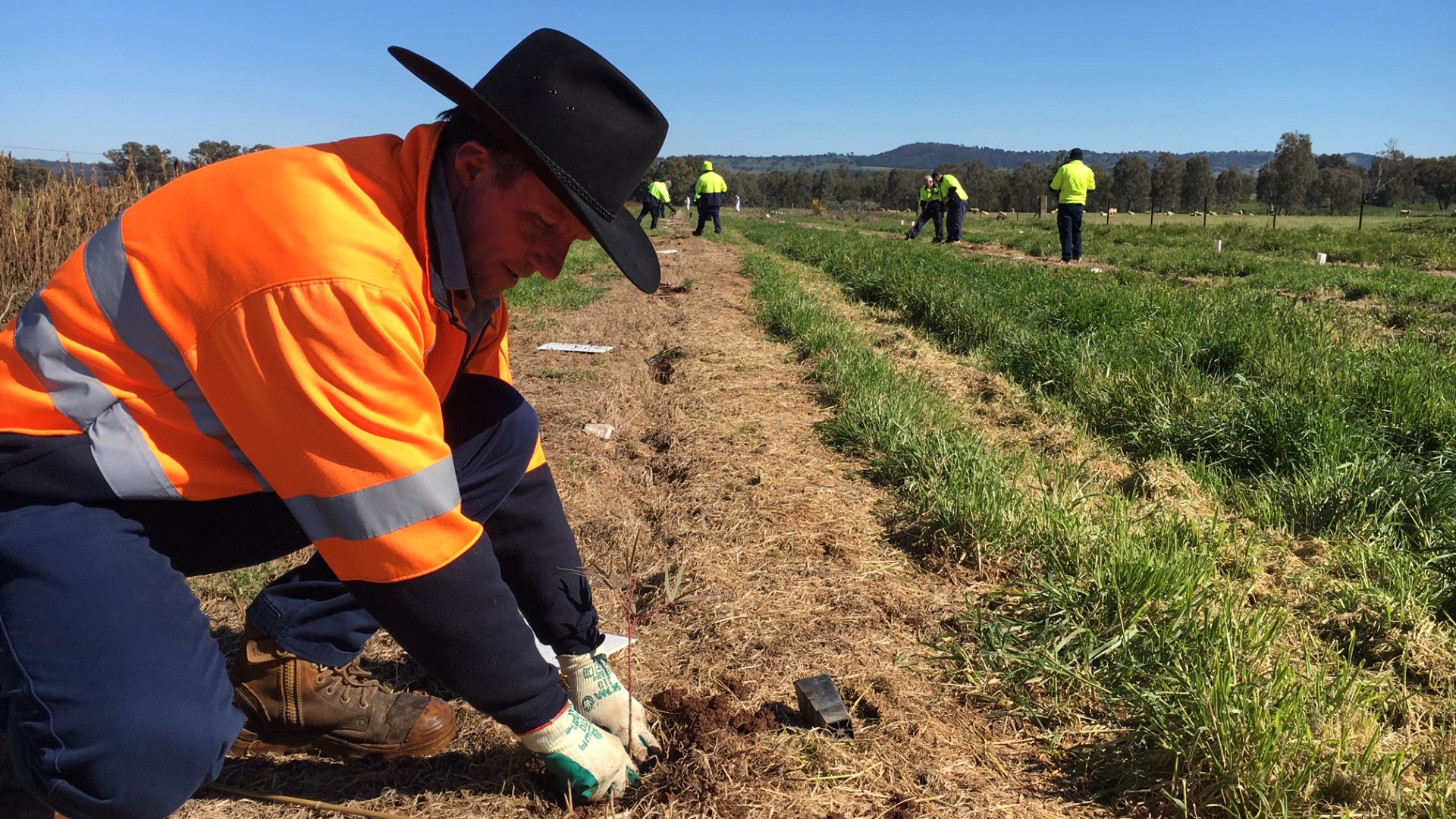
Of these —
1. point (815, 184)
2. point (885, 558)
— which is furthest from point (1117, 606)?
point (815, 184)

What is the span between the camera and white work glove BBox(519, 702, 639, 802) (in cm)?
179

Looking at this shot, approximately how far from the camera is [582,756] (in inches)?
72.4

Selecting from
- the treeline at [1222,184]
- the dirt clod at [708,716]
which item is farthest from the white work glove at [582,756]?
the treeline at [1222,184]

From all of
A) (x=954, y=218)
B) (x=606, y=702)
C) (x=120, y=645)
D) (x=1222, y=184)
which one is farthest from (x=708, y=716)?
(x=1222, y=184)

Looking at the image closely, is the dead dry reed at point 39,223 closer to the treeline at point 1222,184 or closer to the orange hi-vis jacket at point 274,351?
the orange hi-vis jacket at point 274,351

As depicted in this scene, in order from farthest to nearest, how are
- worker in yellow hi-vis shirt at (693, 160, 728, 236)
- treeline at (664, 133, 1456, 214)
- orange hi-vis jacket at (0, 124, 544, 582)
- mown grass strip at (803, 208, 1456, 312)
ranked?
treeline at (664, 133, 1456, 214) < worker in yellow hi-vis shirt at (693, 160, 728, 236) < mown grass strip at (803, 208, 1456, 312) < orange hi-vis jacket at (0, 124, 544, 582)

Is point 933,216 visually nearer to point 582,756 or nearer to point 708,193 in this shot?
point 708,193

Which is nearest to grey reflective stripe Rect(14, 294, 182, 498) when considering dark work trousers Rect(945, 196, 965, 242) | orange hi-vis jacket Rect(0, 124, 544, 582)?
orange hi-vis jacket Rect(0, 124, 544, 582)

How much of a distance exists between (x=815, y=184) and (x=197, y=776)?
302ft

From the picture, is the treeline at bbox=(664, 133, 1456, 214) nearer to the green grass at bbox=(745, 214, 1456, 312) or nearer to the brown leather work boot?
the green grass at bbox=(745, 214, 1456, 312)

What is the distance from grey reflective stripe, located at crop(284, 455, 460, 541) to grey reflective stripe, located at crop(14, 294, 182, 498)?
333mm

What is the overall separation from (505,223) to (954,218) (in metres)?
19.0

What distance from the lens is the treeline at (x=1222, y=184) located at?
44.4 metres

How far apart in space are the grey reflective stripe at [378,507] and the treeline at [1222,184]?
109 feet
